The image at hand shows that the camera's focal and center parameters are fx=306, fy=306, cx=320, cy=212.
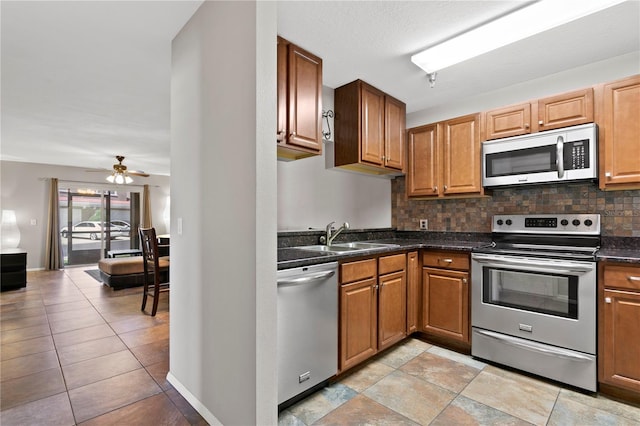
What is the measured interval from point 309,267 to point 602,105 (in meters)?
2.47

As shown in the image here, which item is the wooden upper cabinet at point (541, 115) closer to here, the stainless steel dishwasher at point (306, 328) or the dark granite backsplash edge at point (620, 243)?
the dark granite backsplash edge at point (620, 243)

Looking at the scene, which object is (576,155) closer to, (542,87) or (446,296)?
(542,87)

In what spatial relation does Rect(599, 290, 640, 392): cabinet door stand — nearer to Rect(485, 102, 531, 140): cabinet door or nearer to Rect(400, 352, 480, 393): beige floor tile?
Rect(400, 352, 480, 393): beige floor tile

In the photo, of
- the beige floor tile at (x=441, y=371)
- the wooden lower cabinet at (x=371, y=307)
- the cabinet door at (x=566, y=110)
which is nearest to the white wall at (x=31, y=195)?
the wooden lower cabinet at (x=371, y=307)

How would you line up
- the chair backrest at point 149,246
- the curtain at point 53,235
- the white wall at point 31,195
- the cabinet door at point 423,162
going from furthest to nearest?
the curtain at point 53,235 < the white wall at point 31,195 < the chair backrest at point 149,246 < the cabinet door at point 423,162

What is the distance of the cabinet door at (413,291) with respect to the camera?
9.02 feet

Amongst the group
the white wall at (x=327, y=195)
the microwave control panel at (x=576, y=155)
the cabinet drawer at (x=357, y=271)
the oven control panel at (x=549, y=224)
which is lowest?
the cabinet drawer at (x=357, y=271)

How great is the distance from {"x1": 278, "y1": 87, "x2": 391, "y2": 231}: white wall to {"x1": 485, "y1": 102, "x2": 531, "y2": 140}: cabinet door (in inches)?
49.4

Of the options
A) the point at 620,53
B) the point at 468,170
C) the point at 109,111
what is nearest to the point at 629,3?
the point at 620,53

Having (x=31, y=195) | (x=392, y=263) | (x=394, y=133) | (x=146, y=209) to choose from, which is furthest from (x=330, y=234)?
(x=31, y=195)

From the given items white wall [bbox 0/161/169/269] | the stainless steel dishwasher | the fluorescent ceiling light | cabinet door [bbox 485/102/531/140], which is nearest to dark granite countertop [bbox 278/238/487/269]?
the stainless steel dishwasher

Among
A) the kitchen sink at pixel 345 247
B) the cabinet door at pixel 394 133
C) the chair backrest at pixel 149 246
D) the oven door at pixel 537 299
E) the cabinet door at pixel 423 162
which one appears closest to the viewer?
the oven door at pixel 537 299

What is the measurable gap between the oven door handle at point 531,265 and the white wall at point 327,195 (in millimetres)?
1294

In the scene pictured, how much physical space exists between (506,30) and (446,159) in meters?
1.30
